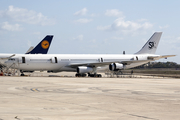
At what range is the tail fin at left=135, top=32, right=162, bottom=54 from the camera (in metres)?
57.5

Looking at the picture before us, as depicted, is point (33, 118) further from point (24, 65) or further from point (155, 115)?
point (24, 65)

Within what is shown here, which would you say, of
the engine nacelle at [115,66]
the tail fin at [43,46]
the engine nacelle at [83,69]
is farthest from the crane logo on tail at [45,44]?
the engine nacelle at [115,66]

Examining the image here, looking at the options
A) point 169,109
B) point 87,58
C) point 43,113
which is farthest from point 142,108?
point 87,58

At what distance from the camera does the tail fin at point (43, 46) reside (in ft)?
211

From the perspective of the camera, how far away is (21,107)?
12102mm

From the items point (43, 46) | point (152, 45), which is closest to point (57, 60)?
point (43, 46)

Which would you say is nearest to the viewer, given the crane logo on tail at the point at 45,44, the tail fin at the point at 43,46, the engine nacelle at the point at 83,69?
the engine nacelle at the point at 83,69

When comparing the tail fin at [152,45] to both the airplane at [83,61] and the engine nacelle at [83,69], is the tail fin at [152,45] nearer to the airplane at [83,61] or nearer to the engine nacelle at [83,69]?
the airplane at [83,61]

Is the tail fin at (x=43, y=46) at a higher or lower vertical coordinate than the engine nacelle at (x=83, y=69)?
higher

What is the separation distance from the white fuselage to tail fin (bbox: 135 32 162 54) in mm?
1574

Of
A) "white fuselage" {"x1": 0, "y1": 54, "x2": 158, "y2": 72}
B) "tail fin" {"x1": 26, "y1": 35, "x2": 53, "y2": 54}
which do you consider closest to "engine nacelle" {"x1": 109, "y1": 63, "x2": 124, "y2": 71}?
"white fuselage" {"x1": 0, "y1": 54, "x2": 158, "y2": 72}

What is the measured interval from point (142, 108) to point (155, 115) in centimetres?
177

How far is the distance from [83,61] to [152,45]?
50.5 feet

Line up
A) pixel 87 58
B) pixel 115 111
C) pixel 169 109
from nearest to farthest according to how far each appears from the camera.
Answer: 1. pixel 115 111
2. pixel 169 109
3. pixel 87 58
